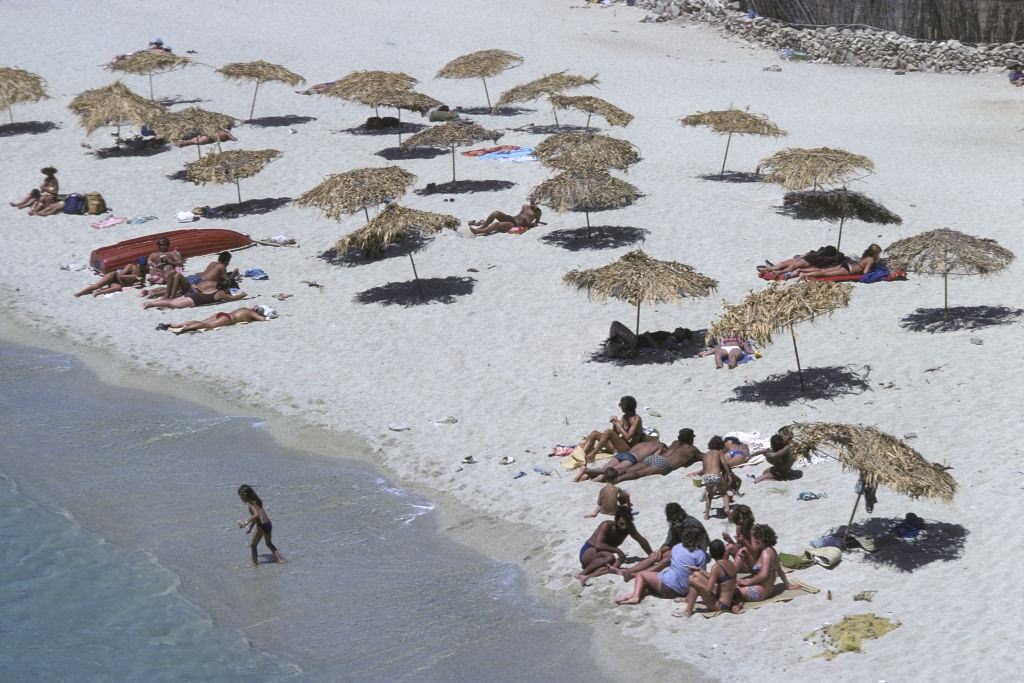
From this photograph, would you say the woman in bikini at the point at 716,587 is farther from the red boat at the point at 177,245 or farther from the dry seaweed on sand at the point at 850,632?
the red boat at the point at 177,245

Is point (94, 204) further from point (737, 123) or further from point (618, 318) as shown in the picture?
point (737, 123)

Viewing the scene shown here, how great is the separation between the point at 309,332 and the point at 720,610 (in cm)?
992

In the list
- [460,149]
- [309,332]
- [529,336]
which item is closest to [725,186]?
[460,149]

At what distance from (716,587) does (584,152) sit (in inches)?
521

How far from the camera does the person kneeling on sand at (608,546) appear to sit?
39.5ft

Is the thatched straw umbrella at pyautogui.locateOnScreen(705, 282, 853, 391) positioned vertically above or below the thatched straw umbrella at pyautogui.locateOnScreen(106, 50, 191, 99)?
below

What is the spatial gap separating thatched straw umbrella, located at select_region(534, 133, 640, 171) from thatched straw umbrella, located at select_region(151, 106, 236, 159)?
768 centimetres

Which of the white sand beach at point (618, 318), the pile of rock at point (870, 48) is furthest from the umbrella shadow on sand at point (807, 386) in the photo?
the pile of rock at point (870, 48)

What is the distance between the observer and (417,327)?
63.0 ft

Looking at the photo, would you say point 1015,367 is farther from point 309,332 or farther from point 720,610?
point 309,332

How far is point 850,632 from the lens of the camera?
412 inches

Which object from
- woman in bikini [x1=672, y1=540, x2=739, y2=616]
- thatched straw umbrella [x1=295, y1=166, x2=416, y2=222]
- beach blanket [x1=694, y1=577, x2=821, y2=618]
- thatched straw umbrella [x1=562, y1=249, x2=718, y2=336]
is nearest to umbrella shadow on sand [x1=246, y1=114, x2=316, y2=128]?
thatched straw umbrella [x1=295, y1=166, x2=416, y2=222]

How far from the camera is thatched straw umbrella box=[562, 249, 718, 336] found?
1648 centimetres

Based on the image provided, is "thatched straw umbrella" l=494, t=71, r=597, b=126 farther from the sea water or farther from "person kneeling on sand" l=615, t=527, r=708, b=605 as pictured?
"person kneeling on sand" l=615, t=527, r=708, b=605
